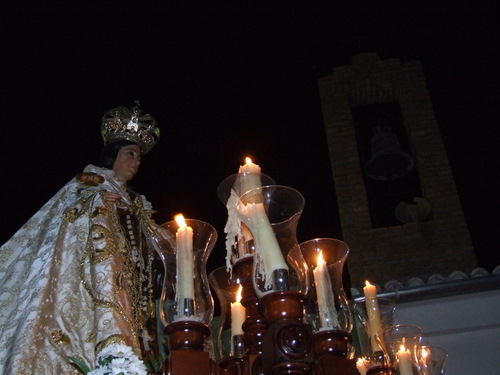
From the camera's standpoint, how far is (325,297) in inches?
79.8

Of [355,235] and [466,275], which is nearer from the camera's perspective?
[466,275]

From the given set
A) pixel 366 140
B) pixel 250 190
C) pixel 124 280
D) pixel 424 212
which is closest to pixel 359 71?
pixel 366 140

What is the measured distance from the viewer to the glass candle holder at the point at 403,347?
2.29 metres

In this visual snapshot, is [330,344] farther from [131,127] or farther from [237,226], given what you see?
[131,127]

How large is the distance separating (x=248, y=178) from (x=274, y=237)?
1.32 feet

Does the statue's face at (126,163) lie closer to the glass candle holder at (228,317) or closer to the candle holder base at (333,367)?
the glass candle holder at (228,317)

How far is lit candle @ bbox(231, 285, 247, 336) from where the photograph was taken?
2373 mm

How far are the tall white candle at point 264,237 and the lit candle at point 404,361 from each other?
2.14 ft

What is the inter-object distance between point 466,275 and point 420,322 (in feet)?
1.63

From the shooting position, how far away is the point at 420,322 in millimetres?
5227

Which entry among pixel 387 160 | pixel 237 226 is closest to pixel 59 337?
pixel 237 226

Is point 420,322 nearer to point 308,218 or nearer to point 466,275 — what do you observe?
point 466,275

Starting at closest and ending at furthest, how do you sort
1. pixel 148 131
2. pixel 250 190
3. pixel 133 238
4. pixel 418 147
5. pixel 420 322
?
pixel 250 190, pixel 133 238, pixel 148 131, pixel 420 322, pixel 418 147

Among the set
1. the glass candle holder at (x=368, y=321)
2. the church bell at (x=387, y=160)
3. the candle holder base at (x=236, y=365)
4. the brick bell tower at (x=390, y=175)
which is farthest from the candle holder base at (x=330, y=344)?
the church bell at (x=387, y=160)
